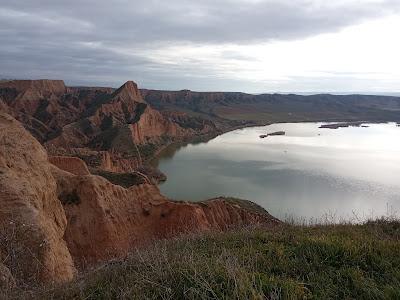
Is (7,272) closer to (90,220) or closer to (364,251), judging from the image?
(364,251)

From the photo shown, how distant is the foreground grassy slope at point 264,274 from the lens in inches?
159

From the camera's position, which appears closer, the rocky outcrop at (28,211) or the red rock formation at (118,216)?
the rocky outcrop at (28,211)

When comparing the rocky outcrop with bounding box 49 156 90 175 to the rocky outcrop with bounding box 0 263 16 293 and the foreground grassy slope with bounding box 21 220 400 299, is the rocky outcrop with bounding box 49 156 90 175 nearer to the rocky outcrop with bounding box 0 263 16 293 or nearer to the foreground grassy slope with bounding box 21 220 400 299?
the rocky outcrop with bounding box 0 263 16 293

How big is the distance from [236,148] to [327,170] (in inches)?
1010

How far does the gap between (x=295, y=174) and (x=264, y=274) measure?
48967 millimetres

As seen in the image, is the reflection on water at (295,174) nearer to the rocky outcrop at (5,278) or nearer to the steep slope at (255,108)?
the rocky outcrop at (5,278)

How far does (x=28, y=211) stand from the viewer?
1046cm

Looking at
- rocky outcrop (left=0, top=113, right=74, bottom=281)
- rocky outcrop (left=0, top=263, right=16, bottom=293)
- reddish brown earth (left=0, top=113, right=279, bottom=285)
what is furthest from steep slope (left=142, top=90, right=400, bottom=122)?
rocky outcrop (left=0, top=263, right=16, bottom=293)

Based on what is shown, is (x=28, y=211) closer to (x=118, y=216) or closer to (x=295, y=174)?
(x=118, y=216)

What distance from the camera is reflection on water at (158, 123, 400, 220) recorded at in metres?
37.7

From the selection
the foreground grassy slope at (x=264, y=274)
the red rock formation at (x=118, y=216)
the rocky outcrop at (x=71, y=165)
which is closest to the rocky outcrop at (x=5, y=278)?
the foreground grassy slope at (x=264, y=274)

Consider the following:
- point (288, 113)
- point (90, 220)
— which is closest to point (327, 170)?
point (90, 220)

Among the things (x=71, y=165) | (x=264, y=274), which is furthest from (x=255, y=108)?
(x=264, y=274)

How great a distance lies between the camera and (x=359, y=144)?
8412cm
